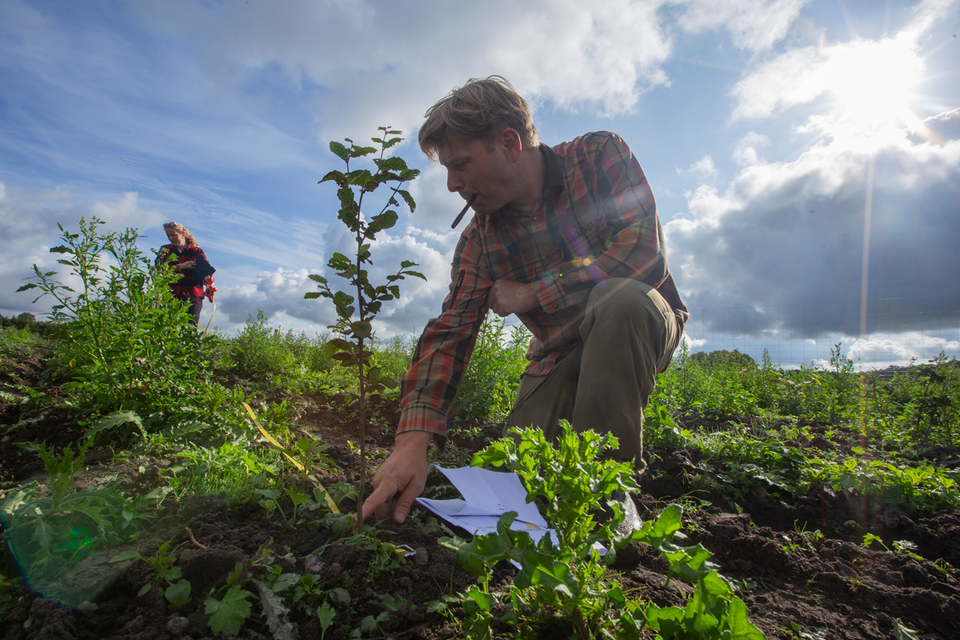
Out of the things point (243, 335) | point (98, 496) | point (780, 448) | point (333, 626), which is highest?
point (243, 335)

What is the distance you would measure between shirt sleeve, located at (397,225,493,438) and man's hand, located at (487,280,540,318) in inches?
4.8

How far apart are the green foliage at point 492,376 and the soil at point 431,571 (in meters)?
1.51

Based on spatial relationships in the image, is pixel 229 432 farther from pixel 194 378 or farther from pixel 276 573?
pixel 276 573

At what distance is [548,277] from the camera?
8.02 ft

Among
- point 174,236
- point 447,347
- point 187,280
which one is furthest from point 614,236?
point 174,236

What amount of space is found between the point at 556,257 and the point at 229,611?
216cm

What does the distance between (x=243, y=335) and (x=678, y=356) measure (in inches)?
229

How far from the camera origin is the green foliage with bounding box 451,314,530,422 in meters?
3.61

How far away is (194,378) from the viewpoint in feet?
9.48

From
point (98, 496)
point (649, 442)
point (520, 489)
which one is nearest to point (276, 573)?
point (98, 496)

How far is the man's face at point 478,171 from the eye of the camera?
7.80 feet

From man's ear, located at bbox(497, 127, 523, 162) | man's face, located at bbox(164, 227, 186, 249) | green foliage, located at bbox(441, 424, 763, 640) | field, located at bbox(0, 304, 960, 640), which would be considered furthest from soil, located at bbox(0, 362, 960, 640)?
man's face, located at bbox(164, 227, 186, 249)

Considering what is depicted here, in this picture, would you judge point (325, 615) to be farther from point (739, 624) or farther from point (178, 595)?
point (739, 624)

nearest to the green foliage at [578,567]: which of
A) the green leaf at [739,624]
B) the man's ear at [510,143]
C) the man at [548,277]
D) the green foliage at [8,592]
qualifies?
the green leaf at [739,624]
